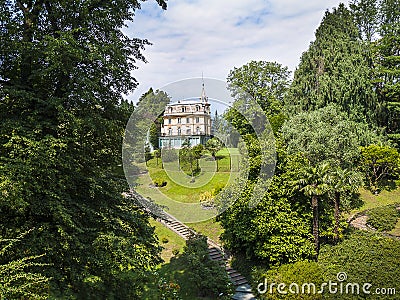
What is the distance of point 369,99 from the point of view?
25.8m

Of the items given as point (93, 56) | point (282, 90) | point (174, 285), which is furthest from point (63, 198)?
point (282, 90)

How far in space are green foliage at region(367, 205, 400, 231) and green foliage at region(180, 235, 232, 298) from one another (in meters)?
11.7

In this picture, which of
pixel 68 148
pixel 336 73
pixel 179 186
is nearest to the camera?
pixel 68 148

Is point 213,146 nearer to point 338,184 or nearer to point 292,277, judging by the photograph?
point 292,277

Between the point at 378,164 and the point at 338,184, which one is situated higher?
the point at 378,164

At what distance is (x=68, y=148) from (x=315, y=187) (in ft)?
38.8

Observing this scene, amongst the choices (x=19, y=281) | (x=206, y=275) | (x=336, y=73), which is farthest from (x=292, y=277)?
(x=336, y=73)

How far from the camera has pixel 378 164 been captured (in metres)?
24.4

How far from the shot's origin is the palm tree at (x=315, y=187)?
600 inches

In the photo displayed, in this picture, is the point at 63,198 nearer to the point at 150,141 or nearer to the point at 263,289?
the point at 150,141

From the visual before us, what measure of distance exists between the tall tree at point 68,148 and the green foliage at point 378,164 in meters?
20.9

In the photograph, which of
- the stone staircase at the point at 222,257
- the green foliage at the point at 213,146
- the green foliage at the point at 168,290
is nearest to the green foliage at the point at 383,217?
the stone staircase at the point at 222,257

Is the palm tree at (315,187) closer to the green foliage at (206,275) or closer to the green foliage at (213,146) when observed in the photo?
the green foliage at (206,275)

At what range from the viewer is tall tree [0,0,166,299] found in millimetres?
6668
